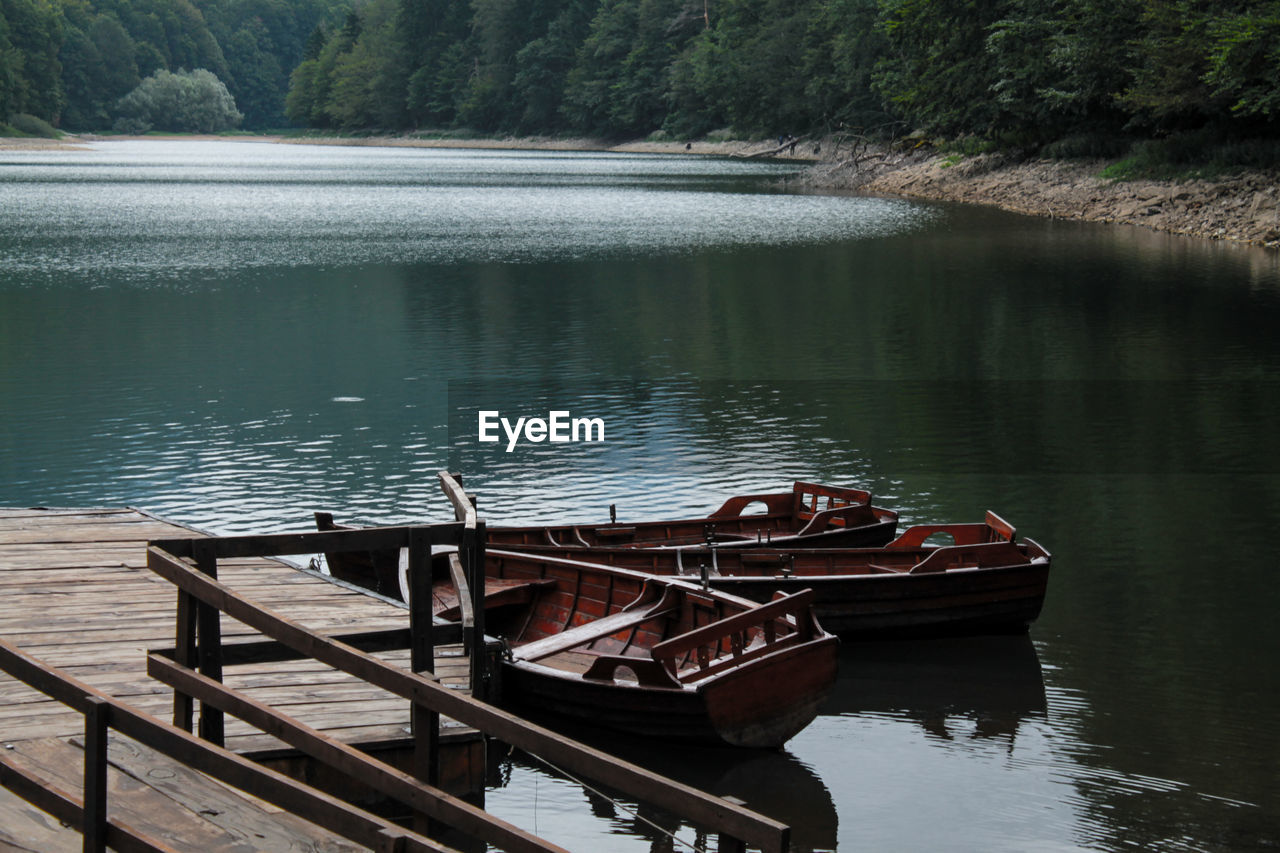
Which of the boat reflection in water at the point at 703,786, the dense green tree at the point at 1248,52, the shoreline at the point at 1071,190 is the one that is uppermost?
the dense green tree at the point at 1248,52

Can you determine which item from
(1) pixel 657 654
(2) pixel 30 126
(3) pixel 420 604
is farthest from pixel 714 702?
(2) pixel 30 126

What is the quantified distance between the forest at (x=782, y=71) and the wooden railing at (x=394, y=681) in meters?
36.3

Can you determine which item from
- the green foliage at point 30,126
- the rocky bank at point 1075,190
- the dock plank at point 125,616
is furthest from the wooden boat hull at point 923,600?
the green foliage at point 30,126

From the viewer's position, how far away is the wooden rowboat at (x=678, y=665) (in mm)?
10117

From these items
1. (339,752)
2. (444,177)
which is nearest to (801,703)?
(339,752)

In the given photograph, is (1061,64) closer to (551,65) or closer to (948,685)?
(948,685)

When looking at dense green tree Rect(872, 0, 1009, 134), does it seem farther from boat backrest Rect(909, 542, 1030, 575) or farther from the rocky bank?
boat backrest Rect(909, 542, 1030, 575)

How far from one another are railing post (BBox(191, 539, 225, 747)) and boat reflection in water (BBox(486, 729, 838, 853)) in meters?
2.48

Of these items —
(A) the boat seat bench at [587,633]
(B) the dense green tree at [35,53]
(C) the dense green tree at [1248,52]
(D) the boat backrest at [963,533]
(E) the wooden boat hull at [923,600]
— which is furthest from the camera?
(B) the dense green tree at [35,53]

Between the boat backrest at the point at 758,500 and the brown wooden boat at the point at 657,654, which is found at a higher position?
the boat backrest at the point at 758,500

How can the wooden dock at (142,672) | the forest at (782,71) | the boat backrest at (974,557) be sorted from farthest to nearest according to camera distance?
the forest at (782,71) → the boat backrest at (974,557) → the wooden dock at (142,672)

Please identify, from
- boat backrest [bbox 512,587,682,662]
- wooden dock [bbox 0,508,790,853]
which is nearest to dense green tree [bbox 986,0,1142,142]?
boat backrest [bbox 512,587,682,662]

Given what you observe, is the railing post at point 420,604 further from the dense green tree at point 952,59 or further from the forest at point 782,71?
the dense green tree at point 952,59

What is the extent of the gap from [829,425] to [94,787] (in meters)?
17.1
